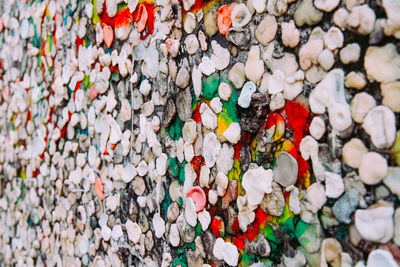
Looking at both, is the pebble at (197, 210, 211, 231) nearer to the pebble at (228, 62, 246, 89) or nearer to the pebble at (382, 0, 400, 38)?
the pebble at (228, 62, 246, 89)

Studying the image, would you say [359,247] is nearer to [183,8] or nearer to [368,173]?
[368,173]

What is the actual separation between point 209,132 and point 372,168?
0.98 ft

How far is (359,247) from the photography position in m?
0.53

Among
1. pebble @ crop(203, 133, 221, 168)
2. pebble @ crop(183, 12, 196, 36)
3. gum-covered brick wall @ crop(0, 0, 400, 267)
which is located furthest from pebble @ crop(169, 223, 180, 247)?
pebble @ crop(183, 12, 196, 36)

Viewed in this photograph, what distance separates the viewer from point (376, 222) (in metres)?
0.51

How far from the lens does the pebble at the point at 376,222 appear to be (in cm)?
50

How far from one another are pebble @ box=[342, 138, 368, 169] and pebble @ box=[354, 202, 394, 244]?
0.18 feet

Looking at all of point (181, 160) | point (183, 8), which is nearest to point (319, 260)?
point (181, 160)

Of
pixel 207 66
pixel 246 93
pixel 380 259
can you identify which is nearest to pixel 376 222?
pixel 380 259

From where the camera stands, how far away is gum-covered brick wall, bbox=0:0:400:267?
20.6 inches

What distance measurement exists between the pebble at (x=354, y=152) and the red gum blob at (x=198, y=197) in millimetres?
282

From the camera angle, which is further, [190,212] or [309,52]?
[190,212]

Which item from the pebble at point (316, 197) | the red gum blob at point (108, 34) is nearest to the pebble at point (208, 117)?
the pebble at point (316, 197)

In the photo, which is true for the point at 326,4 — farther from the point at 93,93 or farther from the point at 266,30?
the point at 93,93
